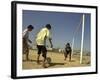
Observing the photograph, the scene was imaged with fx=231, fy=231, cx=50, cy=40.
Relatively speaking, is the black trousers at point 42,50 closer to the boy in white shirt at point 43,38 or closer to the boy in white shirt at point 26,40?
the boy in white shirt at point 43,38

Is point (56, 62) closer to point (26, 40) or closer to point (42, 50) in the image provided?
point (42, 50)

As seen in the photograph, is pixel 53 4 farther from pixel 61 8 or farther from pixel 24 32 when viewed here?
pixel 24 32

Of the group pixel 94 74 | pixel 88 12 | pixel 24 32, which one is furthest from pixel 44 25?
pixel 94 74

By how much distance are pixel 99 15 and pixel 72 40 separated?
0.38 m

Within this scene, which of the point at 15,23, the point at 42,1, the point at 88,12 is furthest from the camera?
the point at 88,12

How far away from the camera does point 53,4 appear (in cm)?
194

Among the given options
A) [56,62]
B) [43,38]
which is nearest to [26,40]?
[43,38]

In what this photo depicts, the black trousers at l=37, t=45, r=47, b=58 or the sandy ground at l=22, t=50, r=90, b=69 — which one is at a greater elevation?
the black trousers at l=37, t=45, r=47, b=58

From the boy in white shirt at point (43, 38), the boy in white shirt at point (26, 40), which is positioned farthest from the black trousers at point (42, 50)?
the boy in white shirt at point (26, 40)

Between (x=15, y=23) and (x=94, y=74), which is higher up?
(x=15, y=23)

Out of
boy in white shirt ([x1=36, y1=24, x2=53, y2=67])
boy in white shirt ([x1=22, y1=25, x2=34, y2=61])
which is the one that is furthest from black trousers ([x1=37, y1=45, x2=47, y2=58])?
boy in white shirt ([x1=22, y1=25, x2=34, y2=61])

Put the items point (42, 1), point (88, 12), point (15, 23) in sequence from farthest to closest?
point (88, 12) → point (42, 1) → point (15, 23)

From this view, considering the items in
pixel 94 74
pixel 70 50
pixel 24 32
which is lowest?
pixel 94 74

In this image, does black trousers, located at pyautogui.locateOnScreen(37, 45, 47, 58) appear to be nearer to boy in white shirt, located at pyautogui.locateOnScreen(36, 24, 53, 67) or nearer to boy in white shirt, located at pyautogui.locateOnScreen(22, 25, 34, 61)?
boy in white shirt, located at pyautogui.locateOnScreen(36, 24, 53, 67)
